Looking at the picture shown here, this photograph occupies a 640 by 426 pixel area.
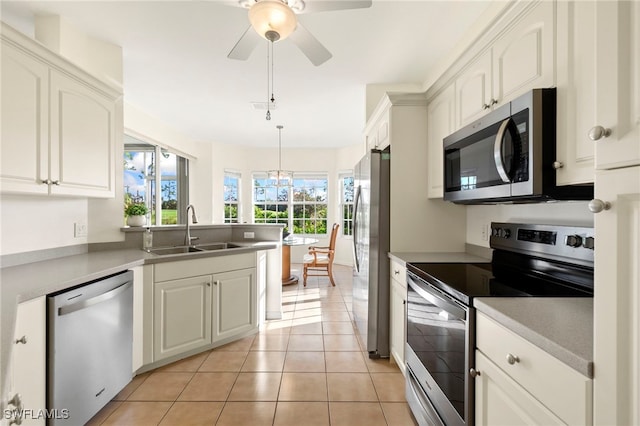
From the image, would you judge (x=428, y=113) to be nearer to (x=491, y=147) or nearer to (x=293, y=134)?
(x=491, y=147)

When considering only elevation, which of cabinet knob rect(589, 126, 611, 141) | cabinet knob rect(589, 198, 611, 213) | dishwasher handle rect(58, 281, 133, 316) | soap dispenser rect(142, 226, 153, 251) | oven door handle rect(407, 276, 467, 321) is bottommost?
dishwasher handle rect(58, 281, 133, 316)

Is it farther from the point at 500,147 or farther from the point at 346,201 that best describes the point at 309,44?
the point at 346,201

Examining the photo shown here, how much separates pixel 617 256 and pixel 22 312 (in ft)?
6.75

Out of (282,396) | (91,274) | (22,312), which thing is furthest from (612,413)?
(91,274)

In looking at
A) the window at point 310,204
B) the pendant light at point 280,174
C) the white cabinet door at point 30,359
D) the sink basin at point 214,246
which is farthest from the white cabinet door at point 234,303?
the window at point 310,204

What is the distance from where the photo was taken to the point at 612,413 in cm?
63

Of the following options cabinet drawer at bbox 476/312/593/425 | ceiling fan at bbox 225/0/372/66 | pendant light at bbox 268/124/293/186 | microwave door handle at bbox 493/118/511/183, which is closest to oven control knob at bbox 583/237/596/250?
microwave door handle at bbox 493/118/511/183

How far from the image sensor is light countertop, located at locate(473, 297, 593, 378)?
2.42 ft

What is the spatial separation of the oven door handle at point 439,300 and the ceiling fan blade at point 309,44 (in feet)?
4.98

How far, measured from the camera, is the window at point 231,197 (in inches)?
252

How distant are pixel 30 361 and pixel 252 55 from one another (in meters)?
2.54

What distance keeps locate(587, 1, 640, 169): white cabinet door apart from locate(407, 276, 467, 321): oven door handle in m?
0.77

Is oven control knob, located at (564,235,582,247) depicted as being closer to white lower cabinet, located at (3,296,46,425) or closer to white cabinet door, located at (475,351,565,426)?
white cabinet door, located at (475,351,565,426)

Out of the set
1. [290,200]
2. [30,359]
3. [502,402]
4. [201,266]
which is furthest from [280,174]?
[502,402]
